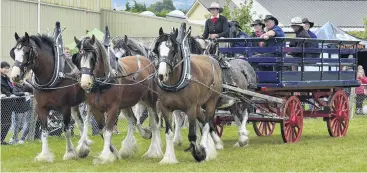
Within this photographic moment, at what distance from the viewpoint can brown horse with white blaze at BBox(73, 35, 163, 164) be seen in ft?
36.3

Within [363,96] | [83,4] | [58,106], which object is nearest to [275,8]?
[83,4]

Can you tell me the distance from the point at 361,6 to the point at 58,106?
254 feet

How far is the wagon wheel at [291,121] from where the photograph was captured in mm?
14016

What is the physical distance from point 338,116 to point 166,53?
607cm

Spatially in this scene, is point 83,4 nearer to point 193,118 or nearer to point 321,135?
point 321,135

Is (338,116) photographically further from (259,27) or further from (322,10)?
(322,10)

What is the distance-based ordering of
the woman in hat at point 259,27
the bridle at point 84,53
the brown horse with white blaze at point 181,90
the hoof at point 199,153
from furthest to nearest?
1. the woman in hat at point 259,27
2. the hoof at point 199,153
3. the brown horse with white blaze at point 181,90
4. the bridle at point 84,53

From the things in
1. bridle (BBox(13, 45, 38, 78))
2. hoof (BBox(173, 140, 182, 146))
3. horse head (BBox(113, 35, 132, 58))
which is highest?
horse head (BBox(113, 35, 132, 58))

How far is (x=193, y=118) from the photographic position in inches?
451

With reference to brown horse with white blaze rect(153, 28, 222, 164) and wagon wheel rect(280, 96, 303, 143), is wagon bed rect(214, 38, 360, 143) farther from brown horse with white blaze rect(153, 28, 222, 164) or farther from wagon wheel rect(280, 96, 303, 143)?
brown horse with white blaze rect(153, 28, 222, 164)

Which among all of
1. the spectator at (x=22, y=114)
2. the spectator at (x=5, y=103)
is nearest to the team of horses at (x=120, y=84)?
the spectator at (x=5, y=103)

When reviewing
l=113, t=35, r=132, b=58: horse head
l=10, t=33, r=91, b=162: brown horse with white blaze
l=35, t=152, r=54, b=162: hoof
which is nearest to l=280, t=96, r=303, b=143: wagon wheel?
l=113, t=35, r=132, b=58: horse head

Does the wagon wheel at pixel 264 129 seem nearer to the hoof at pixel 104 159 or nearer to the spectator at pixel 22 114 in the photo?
the spectator at pixel 22 114

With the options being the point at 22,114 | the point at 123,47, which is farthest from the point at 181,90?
the point at 22,114
